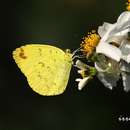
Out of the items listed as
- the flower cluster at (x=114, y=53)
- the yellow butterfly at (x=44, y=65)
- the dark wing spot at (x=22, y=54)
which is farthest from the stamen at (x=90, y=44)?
the dark wing spot at (x=22, y=54)

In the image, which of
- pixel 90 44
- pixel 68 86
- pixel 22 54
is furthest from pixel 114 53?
pixel 68 86

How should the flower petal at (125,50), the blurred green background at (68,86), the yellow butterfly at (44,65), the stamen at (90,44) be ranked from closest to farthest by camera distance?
the flower petal at (125,50) → the stamen at (90,44) → the yellow butterfly at (44,65) → the blurred green background at (68,86)

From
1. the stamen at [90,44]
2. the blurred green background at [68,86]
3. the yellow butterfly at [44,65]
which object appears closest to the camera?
the stamen at [90,44]

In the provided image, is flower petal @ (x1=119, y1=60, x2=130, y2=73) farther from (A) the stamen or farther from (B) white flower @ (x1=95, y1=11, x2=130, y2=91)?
(A) the stamen

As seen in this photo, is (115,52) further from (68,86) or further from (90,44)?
(68,86)

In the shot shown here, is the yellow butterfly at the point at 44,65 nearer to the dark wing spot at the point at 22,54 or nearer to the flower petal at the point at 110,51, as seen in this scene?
the dark wing spot at the point at 22,54

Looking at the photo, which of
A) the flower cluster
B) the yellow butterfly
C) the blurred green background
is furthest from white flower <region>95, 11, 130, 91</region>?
the blurred green background
